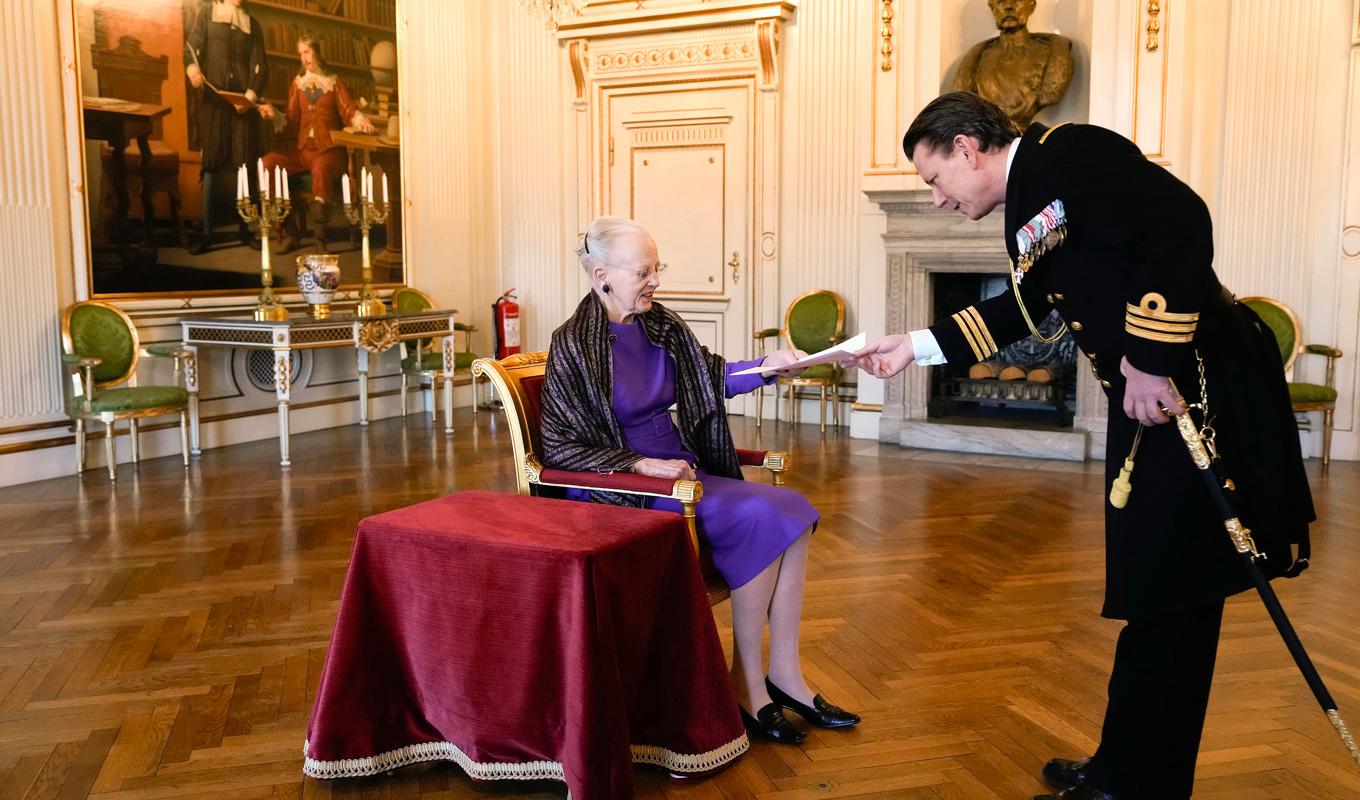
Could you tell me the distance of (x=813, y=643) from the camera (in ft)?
12.5

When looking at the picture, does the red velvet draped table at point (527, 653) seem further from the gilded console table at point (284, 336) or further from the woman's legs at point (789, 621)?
the gilded console table at point (284, 336)

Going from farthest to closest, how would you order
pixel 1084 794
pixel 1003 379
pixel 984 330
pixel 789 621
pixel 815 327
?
pixel 815 327 < pixel 1003 379 < pixel 789 621 < pixel 984 330 < pixel 1084 794

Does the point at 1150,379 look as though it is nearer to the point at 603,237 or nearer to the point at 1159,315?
the point at 1159,315

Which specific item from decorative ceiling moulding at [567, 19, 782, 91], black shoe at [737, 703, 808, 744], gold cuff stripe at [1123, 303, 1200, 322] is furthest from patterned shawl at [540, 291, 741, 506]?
decorative ceiling moulding at [567, 19, 782, 91]

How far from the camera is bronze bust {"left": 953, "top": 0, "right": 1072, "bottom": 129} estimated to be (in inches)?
294

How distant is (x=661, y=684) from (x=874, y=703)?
0.77 metres

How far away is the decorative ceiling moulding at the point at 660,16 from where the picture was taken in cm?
867

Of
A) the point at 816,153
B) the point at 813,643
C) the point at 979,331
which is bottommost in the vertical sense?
the point at 813,643

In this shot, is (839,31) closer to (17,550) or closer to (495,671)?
(17,550)

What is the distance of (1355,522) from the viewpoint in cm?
550

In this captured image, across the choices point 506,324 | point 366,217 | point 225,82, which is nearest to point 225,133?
point 225,82

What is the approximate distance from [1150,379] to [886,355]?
2.94 feet

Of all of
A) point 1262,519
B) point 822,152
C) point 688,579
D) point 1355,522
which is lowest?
point 1355,522

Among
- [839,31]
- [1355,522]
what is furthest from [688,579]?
[839,31]
